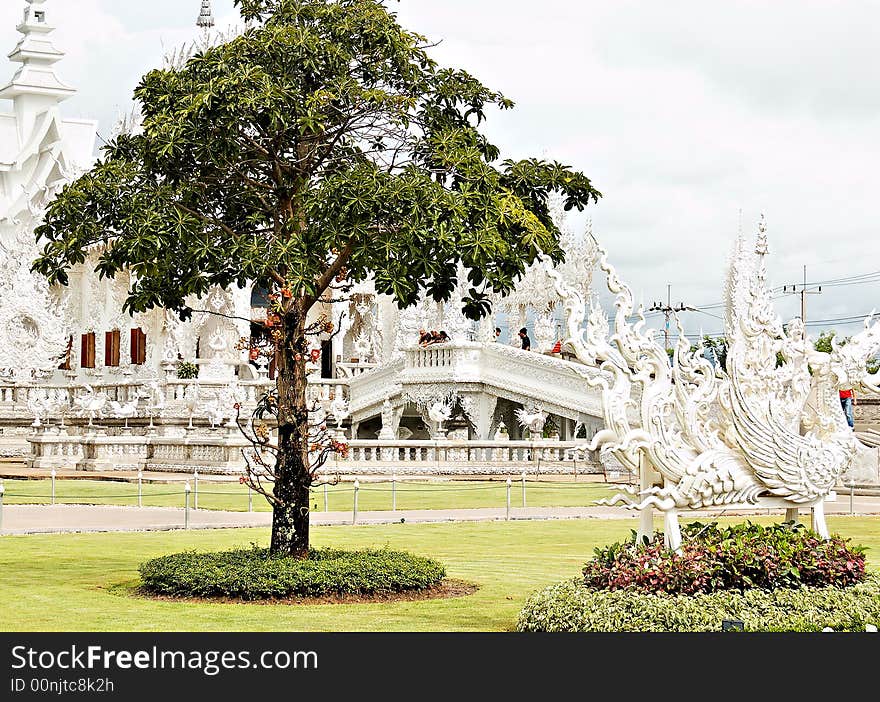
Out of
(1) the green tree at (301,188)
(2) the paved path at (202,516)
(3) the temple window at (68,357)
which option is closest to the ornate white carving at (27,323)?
(3) the temple window at (68,357)

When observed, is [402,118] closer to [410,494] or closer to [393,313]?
[410,494]

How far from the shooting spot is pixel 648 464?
1166cm

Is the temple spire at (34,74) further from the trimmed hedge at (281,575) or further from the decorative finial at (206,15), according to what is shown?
the trimmed hedge at (281,575)

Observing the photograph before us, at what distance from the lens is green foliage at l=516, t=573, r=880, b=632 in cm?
1032

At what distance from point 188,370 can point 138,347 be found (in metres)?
8.05

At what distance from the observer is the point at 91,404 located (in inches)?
1615

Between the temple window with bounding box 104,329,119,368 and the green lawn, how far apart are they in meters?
35.1

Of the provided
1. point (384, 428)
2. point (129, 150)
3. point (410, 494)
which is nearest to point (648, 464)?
point (129, 150)

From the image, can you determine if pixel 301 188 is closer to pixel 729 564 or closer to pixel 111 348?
pixel 729 564

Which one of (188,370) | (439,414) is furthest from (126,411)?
(439,414)

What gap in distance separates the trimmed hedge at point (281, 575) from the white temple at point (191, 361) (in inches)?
472

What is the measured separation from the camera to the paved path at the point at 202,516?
68.6 ft

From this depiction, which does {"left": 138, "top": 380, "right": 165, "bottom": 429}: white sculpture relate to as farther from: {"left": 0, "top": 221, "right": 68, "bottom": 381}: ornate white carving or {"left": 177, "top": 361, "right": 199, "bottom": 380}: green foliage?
{"left": 0, "top": 221, "right": 68, "bottom": 381}: ornate white carving
